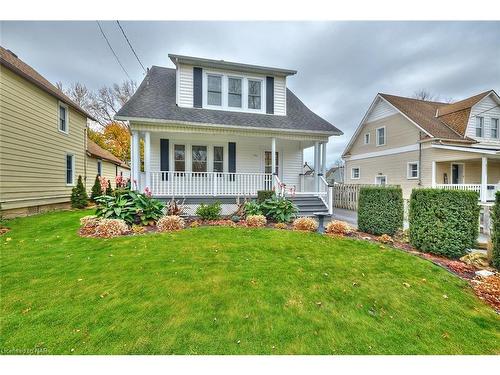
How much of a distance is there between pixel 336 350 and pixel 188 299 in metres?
1.84

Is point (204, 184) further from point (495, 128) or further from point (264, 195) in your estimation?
point (495, 128)

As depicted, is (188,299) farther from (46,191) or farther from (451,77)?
(451,77)

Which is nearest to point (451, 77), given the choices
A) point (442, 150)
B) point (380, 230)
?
point (442, 150)

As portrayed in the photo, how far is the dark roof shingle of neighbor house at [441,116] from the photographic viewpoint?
47.0 ft

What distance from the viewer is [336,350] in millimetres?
2330

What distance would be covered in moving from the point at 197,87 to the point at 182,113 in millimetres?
1579

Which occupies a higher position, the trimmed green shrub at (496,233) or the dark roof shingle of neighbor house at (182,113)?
the dark roof shingle of neighbor house at (182,113)

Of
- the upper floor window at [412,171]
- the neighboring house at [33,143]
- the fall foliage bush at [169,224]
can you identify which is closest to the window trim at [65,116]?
the neighboring house at [33,143]

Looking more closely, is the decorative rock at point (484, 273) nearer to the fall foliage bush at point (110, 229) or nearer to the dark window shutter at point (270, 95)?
the fall foliage bush at point (110, 229)

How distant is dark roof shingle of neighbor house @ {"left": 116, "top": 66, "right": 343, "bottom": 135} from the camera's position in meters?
8.41

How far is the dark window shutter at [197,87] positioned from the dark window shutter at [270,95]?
2940 mm

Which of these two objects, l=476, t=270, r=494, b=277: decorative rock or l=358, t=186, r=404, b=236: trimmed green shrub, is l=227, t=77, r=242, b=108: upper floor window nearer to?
l=358, t=186, r=404, b=236: trimmed green shrub

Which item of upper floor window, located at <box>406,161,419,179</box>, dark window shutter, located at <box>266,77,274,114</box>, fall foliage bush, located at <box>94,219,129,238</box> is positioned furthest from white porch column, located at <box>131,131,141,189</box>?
upper floor window, located at <box>406,161,419,179</box>

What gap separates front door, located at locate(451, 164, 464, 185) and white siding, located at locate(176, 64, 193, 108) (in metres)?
16.4
